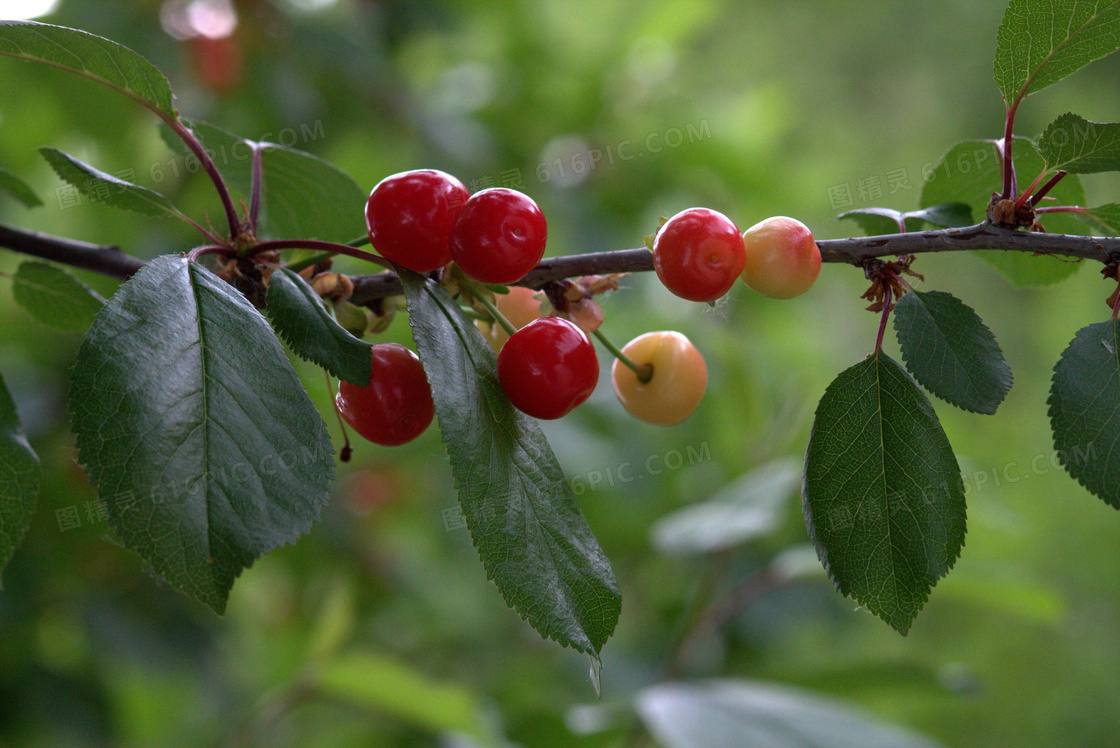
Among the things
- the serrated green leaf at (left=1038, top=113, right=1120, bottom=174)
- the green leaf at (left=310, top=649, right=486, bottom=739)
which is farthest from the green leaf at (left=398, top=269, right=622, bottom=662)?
the green leaf at (left=310, top=649, right=486, bottom=739)

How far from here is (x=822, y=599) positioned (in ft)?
5.23

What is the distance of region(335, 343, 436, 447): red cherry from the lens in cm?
47

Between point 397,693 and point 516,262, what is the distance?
71cm

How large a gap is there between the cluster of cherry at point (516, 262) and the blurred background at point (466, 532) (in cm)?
40

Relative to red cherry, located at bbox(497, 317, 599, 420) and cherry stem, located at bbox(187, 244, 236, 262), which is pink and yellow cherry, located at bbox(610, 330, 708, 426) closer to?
red cherry, located at bbox(497, 317, 599, 420)

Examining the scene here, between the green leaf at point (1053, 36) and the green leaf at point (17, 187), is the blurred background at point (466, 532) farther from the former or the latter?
the green leaf at point (1053, 36)

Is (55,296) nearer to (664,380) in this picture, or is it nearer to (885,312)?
(664,380)

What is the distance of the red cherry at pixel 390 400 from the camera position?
47cm

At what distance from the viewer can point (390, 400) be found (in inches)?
18.4

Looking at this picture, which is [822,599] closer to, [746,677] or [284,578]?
[746,677]

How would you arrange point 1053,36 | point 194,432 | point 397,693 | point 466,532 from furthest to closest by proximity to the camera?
point 466,532, point 397,693, point 1053,36, point 194,432

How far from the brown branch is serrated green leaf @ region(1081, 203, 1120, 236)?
572mm

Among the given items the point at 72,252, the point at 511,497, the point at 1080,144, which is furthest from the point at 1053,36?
the point at 72,252

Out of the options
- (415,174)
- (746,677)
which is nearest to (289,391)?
(415,174)
